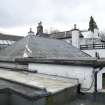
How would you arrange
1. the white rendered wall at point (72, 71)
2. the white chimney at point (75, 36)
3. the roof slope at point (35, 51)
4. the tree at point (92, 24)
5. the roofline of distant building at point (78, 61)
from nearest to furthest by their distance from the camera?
the roofline of distant building at point (78, 61) < the white rendered wall at point (72, 71) < the roof slope at point (35, 51) < the white chimney at point (75, 36) < the tree at point (92, 24)

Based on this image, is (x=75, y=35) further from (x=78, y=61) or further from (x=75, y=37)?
(x=78, y=61)

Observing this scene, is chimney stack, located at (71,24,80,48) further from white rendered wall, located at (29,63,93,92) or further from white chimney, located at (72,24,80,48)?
white rendered wall, located at (29,63,93,92)

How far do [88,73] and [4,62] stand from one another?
20.6 ft

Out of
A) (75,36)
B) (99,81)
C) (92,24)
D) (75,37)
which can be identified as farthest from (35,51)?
(92,24)

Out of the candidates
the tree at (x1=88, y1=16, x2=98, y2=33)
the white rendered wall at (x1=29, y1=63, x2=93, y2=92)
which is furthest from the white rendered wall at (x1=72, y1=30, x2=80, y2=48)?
the tree at (x1=88, y1=16, x2=98, y2=33)

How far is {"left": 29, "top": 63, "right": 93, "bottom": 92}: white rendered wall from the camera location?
14.7ft

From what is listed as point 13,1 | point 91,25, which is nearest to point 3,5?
point 13,1

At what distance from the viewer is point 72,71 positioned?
4.83 meters

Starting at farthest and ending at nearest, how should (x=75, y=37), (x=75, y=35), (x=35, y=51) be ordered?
1. (x=75, y=37)
2. (x=75, y=35)
3. (x=35, y=51)

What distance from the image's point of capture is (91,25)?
1599 inches

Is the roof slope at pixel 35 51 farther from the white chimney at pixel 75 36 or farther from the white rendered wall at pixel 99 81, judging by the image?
the white chimney at pixel 75 36

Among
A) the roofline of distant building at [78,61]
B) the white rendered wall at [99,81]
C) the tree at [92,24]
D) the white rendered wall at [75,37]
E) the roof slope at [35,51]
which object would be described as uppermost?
the tree at [92,24]

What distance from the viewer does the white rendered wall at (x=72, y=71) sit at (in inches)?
176

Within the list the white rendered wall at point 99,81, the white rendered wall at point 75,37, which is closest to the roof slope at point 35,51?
the white rendered wall at point 99,81
